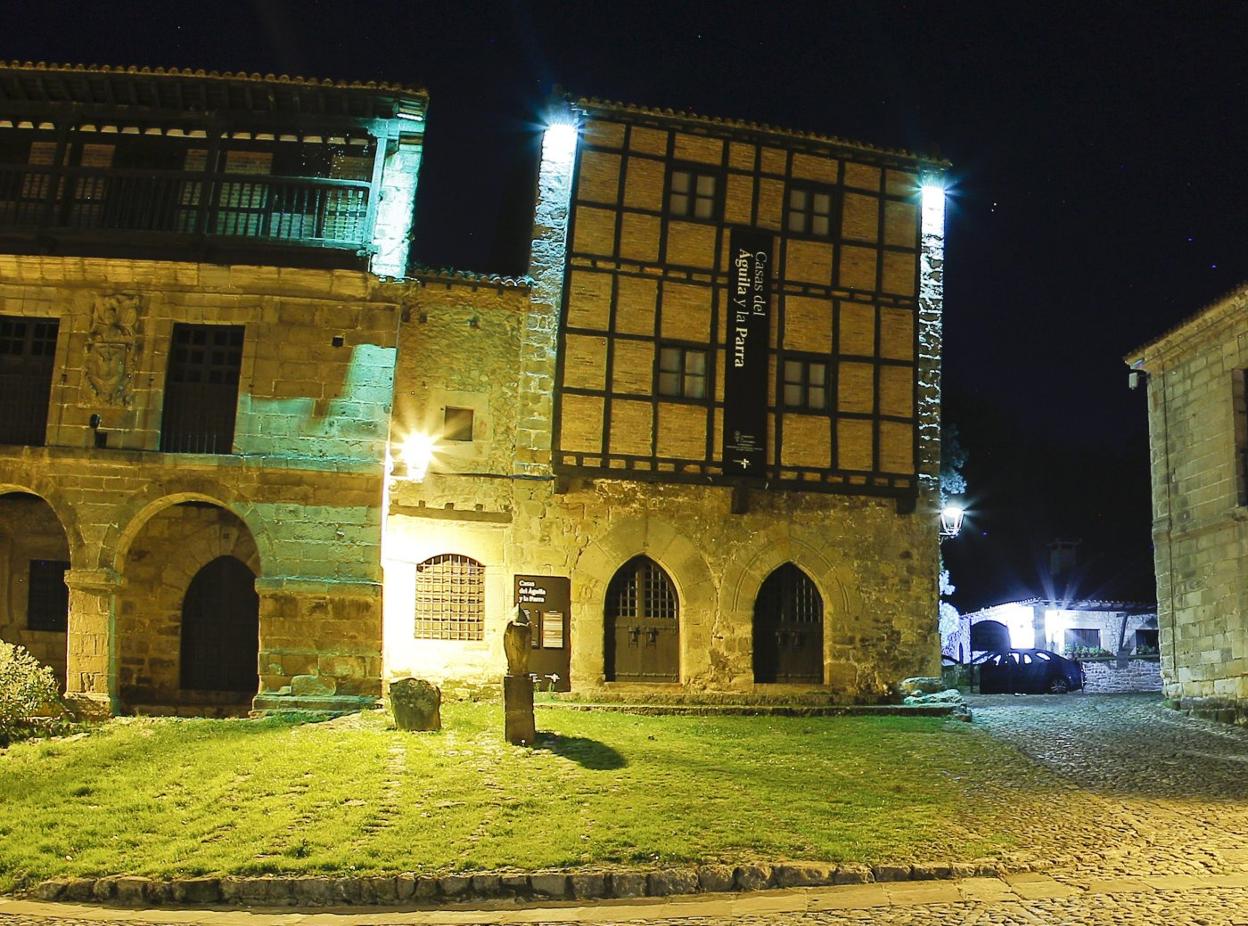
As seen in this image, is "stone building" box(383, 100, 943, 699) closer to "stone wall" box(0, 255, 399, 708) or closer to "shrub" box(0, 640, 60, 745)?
"stone wall" box(0, 255, 399, 708)

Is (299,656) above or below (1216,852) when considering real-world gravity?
above

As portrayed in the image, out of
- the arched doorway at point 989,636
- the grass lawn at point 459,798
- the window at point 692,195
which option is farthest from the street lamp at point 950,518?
the arched doorway at point 989,636

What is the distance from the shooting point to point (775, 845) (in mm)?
9391

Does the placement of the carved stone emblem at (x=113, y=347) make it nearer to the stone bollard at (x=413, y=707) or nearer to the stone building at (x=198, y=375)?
the stone building at (x=198, y=375)

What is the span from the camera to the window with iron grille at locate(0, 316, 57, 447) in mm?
17562

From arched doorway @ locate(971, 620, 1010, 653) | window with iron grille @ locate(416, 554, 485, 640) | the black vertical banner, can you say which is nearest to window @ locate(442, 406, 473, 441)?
window with iron grille @ locate(416, 554, 485, 640)

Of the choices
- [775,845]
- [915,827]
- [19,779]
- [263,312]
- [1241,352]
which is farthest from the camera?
[1241,352]

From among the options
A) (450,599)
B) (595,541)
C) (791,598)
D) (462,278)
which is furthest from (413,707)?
(791,598)

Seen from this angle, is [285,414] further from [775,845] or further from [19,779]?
[775,845]

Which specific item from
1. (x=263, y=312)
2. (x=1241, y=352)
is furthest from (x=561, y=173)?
(x=1241, y=352)

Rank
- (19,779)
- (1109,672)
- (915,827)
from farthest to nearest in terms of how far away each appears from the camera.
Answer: (1109,672)
(19,779)
(915,827)

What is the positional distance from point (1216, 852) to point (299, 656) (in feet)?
40.1

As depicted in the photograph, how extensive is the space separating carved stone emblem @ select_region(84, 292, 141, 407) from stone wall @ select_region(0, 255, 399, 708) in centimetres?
2

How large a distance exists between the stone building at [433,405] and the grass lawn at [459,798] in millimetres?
3491
